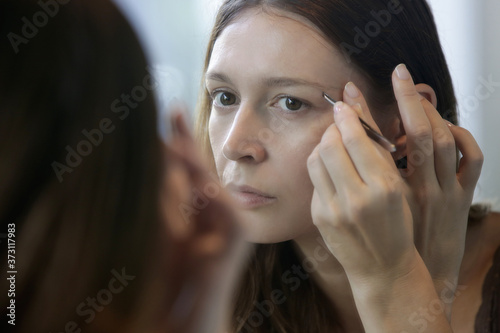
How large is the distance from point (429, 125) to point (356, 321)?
46cm

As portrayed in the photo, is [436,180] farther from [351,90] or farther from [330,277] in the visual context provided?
[330,277]

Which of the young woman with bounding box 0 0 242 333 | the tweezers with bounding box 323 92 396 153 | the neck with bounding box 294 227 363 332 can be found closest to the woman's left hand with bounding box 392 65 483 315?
the tweezers with bounding box 323 92 396 153

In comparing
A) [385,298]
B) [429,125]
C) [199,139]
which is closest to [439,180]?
[429,125]

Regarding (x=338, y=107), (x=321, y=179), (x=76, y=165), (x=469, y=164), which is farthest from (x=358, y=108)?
(x=76, y=165)

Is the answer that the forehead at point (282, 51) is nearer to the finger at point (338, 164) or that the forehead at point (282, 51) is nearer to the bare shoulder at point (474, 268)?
the finger at point (338, 164)

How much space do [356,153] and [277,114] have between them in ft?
0.70

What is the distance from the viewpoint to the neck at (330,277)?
1.08 m

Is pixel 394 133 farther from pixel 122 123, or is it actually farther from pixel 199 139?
pixel 122 123

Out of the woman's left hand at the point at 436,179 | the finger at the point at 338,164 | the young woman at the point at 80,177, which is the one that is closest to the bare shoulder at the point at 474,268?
the woman's left hand at the point at 436,179

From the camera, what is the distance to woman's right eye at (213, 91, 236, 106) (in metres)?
1.00

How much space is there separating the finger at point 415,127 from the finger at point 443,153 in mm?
17

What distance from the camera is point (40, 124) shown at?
429 mm

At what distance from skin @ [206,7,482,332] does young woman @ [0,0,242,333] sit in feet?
1.20

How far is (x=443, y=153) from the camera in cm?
89
